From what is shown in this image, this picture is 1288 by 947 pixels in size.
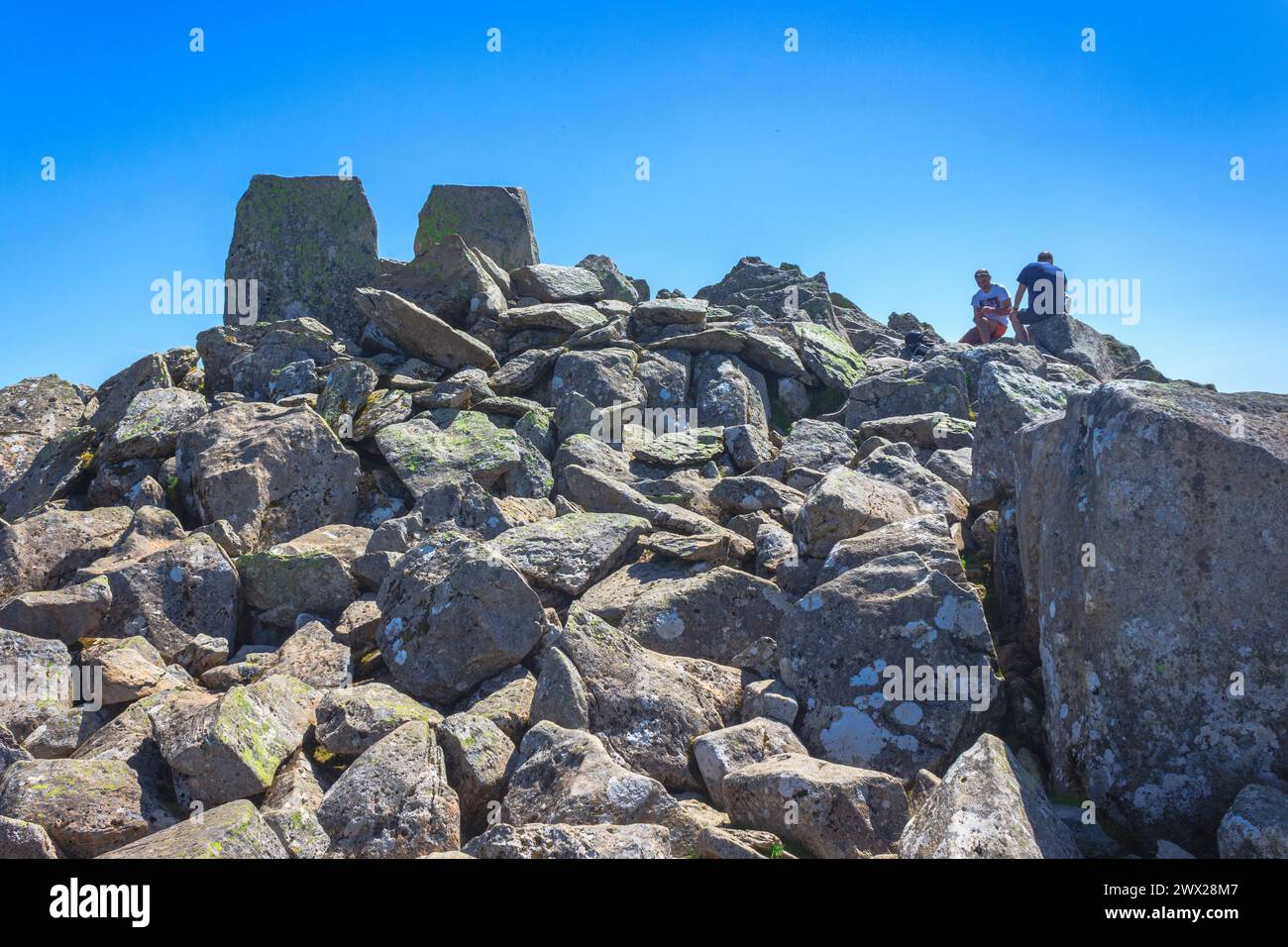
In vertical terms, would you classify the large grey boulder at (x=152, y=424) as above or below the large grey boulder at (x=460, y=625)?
above

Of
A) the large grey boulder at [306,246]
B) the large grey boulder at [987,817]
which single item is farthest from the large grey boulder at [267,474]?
the large grey boulder at [987,817]

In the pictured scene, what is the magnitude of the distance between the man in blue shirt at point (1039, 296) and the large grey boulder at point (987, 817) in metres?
19.0

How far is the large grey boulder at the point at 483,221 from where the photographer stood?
24391mm

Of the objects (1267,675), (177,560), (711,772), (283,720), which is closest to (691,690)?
(711,772)

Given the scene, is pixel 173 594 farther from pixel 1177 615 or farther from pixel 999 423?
pixel 1177 615

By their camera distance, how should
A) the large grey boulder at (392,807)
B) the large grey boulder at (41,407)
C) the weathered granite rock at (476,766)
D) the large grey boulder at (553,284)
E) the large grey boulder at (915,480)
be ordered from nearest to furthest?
the large grey boulder at (392,807), the weathered granite rock at (476,766), the large grey boulder at (915,480), the large grey boulder at (41,407), the large grey boulder at (553,284)

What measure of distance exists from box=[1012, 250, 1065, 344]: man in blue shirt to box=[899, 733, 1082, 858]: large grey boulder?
19.0 meters

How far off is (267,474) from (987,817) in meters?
11.9

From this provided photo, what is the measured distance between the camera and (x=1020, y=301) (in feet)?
80.9

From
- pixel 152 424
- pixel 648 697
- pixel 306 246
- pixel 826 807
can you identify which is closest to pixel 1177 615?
pixel 826 807

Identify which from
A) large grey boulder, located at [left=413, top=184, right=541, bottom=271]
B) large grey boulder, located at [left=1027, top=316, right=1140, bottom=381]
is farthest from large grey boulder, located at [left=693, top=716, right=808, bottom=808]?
large grey boulder, located at [left=413, top=184, right=541, bottom=271]

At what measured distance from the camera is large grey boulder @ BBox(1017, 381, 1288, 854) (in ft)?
24.0

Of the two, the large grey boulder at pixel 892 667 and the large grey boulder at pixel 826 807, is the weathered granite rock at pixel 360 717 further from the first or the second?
the large grey boulder at pixel 892 667
